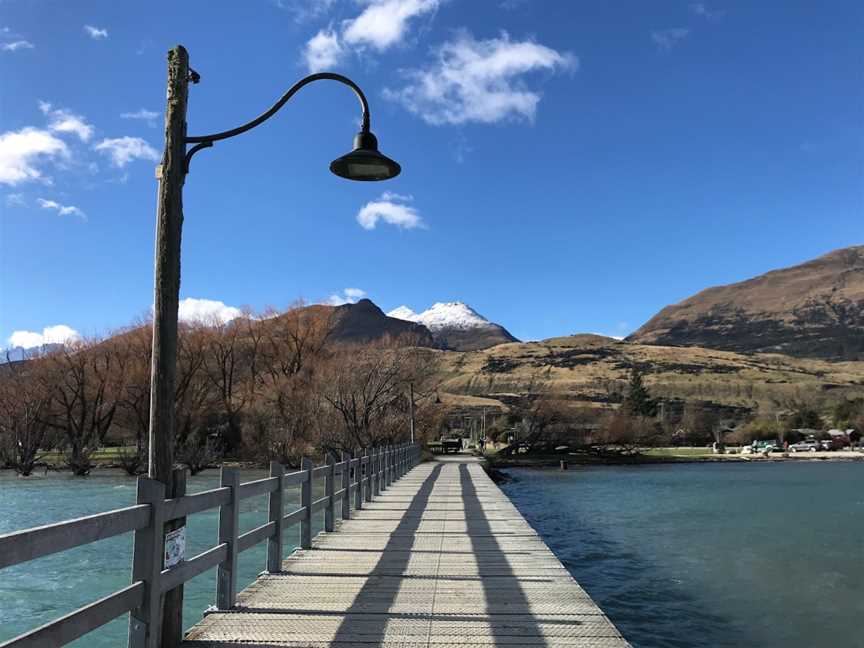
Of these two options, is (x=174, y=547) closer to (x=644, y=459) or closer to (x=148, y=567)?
(x=148, y=567)

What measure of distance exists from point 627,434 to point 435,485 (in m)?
68.0

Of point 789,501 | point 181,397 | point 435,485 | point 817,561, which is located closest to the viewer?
point 817,561

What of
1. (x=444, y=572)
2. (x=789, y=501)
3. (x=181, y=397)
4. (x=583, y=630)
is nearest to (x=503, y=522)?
(x=444, y=572)

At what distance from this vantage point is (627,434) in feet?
282

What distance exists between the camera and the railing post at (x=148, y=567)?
4660 millimetres

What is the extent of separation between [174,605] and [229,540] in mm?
1247

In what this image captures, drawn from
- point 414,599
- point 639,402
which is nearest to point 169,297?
point 414,599

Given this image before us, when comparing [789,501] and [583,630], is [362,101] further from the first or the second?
[789,501]

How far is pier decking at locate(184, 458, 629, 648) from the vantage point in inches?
218

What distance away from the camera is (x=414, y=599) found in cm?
683

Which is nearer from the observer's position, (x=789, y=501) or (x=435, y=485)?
(x=435, y=485)

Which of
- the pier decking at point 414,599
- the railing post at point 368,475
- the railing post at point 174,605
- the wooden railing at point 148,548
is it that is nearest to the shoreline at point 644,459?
the railing post at point 368,475

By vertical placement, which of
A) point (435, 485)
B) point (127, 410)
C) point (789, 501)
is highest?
point (127, 410)

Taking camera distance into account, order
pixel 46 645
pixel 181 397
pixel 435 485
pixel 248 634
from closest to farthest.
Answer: pixel 46 645, pixel 248 634, pixel 435 485, pixel 181 397
